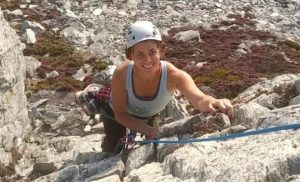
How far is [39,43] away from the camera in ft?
85.6

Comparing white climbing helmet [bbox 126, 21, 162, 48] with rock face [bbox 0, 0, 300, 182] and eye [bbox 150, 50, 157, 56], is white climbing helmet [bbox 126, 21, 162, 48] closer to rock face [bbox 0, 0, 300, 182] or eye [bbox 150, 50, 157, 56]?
eye [bbox 150, 50, 157, 56]

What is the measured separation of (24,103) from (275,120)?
7.44 m

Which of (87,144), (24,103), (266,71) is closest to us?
(87,144)

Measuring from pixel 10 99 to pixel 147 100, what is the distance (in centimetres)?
508

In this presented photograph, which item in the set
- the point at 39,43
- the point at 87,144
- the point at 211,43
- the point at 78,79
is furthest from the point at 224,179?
the point at 211,43

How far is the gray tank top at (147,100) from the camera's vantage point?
21.1 ft

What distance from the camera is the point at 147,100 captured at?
6.75 m

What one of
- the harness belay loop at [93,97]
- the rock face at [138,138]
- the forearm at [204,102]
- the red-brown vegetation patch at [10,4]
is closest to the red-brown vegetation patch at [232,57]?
the rock face at [138,138]

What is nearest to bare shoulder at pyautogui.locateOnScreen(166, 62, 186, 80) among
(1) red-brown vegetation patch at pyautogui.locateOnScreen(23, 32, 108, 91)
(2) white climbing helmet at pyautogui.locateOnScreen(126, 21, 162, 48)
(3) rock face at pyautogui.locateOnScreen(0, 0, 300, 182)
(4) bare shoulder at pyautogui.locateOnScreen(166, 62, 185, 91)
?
(4) bare shoulder at pyautogui.locateOnScreen(166, 62, 185, 91)

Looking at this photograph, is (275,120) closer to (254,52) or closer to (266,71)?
(266,71)

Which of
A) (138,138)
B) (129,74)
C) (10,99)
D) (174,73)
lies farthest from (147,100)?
(10,99)

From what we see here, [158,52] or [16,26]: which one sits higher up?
[158,52]

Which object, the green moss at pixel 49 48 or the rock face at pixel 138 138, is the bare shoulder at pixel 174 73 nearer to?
the rock face at pixel 138 138

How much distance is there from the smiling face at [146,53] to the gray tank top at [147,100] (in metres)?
0.49
